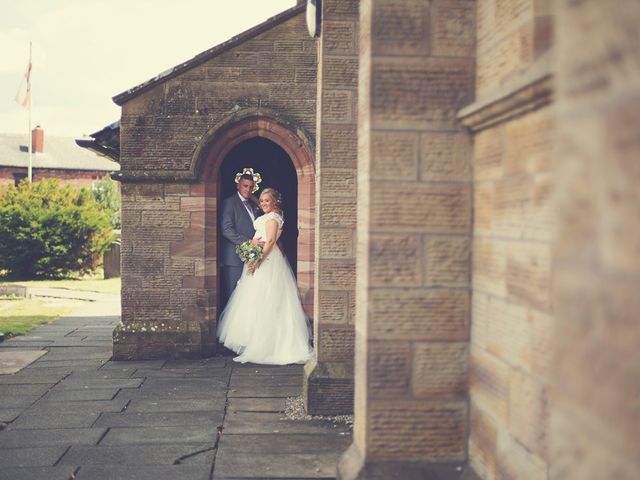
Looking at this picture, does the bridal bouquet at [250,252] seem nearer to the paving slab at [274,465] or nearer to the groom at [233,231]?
the groom at [233,231]

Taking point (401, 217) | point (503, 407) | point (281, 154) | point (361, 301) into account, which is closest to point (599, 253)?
point (503, 407)

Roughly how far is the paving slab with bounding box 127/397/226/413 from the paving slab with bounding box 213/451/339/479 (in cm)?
139

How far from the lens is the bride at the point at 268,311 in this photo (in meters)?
8.99

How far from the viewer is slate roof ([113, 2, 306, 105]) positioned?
884 cm

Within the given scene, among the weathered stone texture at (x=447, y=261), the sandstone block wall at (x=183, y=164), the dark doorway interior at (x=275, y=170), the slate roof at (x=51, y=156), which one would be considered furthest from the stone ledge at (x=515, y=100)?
the slate roof at (x=51, y=156)

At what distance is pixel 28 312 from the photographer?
1413 cm

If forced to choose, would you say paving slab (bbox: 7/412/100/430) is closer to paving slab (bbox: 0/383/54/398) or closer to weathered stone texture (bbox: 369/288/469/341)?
paving slab (bbox: 0/383/54/398)

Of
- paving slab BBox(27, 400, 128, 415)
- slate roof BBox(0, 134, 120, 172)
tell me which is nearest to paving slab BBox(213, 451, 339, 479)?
paving slab BBox(27, 400, 128, 415)

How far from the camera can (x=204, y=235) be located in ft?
29.8

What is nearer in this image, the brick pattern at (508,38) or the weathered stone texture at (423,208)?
the brick pattern at (508,38)

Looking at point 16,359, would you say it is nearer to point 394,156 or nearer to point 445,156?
point 394,156

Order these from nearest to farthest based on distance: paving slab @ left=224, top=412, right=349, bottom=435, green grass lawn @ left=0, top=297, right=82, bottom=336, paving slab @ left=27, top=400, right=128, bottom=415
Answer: paving slab @ left=224, top=412, right=349, bottom=435 → paving slab @ left=27, top=400, right=128, bottom=415 → green grass lawn @ left=0, top=297, right=82, bottom=336

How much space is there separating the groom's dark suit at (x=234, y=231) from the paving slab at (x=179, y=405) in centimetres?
332

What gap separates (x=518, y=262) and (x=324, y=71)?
3.42 meters
